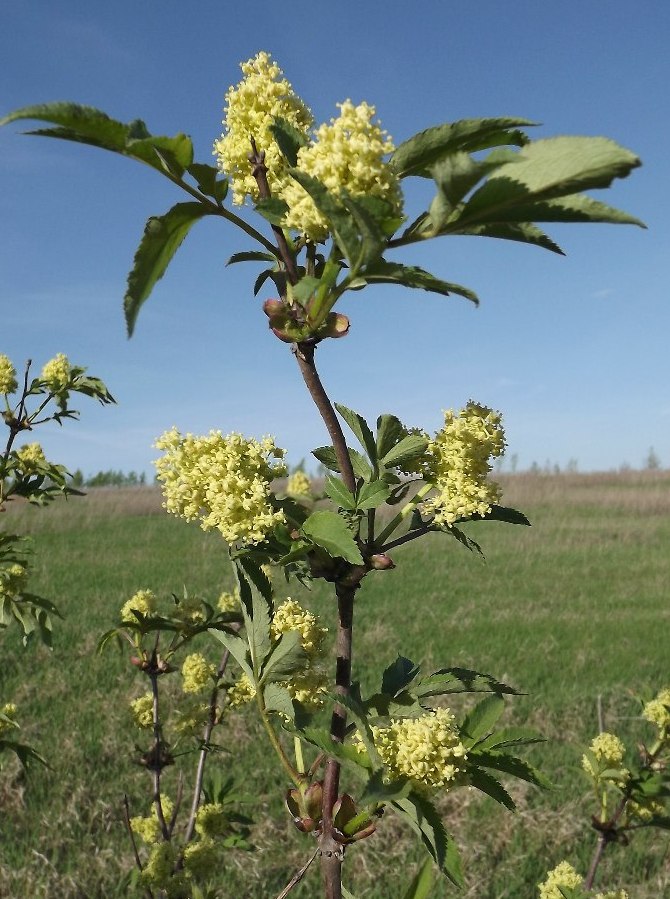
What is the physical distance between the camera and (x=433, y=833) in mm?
993

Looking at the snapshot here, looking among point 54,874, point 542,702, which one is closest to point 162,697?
point 54,874

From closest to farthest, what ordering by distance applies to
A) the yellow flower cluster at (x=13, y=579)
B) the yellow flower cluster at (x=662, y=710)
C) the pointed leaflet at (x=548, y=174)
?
1. the pointed leaflet at (x=548, y=174)
2. the yellow flower cluster at (x=662, y=710)
3. the yellow flower cluster at (x=13, y=579)

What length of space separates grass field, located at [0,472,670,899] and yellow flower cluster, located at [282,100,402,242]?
1.74 metres

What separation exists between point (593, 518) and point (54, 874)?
52.8ft

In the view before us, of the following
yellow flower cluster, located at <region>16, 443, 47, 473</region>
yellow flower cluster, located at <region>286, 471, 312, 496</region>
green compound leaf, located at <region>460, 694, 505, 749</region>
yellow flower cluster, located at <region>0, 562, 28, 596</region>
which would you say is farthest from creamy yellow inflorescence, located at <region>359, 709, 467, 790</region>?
yellow flower cluster, located at <region>16, 443, 47, 473</region>

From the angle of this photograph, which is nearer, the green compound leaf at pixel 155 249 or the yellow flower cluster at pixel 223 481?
the green compound leaf at pixel 155 249

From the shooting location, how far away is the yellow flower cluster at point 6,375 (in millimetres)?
3221

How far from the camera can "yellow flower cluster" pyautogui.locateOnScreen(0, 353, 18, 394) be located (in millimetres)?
3221

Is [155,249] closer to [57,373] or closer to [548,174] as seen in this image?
[548,174]

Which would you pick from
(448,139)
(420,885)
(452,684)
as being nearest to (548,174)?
(448,139)

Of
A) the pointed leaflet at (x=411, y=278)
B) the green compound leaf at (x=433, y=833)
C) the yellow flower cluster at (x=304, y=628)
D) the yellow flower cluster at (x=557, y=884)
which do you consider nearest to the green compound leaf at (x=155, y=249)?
the pointed leaflet at (x=411, y=278)

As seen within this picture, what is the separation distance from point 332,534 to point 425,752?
13.3 inches

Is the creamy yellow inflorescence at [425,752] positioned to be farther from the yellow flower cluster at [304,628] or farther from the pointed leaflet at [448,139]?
the pointed leaflet at [448,139]

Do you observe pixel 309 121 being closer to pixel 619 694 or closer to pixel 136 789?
pixel 136 789
